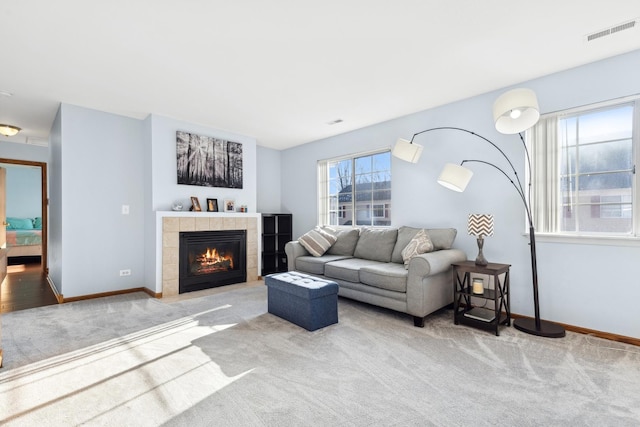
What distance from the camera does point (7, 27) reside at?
7.36 feet

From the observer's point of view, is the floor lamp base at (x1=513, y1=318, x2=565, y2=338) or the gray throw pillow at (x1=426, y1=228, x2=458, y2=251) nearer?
the floor lamp base at (x1=513, y1=318, x2=565, y2=338)

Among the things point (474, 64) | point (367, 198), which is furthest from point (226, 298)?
point (474, 64)

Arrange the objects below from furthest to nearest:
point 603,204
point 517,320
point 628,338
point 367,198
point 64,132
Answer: point 367,198 → point 64,132 → point 517,320 → point 603,204 → point 628,338

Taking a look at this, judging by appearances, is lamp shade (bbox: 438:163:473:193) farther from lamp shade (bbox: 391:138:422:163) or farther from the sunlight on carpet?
the sunlight on carpet

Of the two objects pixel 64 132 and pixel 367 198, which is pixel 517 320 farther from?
pixel 64 132

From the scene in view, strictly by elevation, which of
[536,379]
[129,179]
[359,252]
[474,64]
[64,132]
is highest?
[474,64]

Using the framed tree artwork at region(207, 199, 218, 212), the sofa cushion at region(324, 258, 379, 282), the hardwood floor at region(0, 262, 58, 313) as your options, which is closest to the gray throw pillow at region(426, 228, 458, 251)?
the sofa cushion at region(324, 258, 379, 282)

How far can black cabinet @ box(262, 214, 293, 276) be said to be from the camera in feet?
18.5

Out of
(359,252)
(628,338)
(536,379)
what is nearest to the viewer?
(536,379)

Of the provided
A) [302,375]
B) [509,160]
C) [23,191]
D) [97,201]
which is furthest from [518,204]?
[23,191]

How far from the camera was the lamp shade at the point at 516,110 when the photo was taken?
8.14ft

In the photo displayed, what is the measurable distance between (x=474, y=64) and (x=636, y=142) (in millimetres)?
1536

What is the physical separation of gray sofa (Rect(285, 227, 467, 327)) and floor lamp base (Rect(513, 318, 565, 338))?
0.67 meters

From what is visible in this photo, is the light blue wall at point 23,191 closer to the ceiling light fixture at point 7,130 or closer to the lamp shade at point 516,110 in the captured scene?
the ceiling light fixture at point 7,130
